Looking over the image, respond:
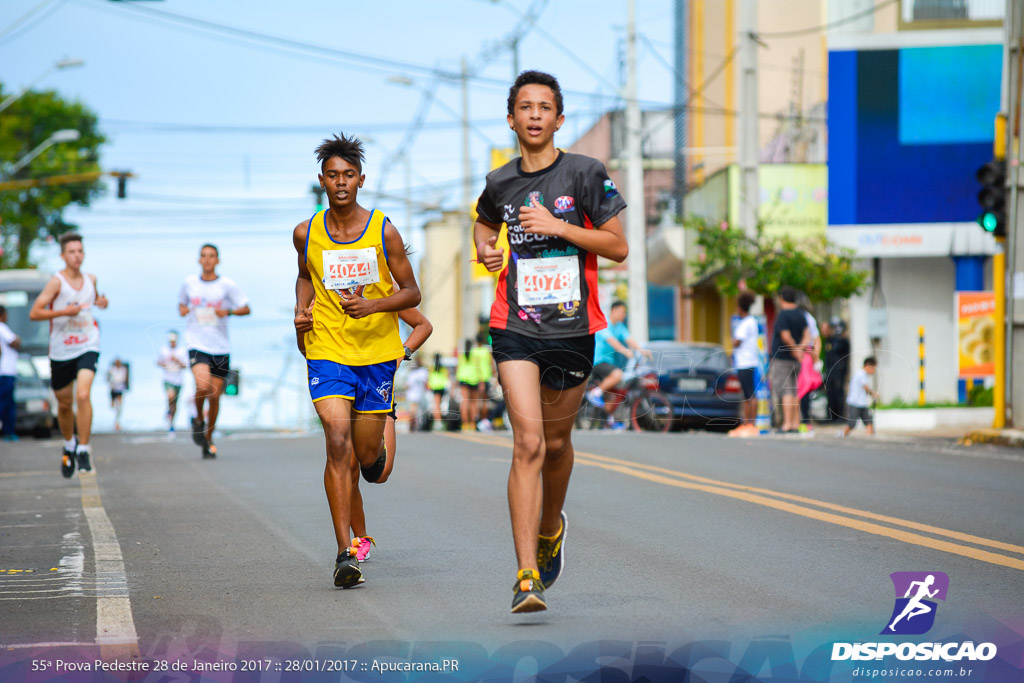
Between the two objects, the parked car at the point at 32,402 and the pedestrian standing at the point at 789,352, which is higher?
the pedestrian standing at the point at 789,352

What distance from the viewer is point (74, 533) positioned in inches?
368

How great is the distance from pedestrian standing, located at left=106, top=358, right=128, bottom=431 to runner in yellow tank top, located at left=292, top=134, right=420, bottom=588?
32044 mm

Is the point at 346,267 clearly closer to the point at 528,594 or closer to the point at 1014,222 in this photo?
the point at 528,594

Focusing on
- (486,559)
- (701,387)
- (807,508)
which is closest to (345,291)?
(486,559)

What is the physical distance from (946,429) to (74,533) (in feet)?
47.2

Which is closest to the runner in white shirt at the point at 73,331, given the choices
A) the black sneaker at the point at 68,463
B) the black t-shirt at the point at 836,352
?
the black sneaker at the point at 68,463

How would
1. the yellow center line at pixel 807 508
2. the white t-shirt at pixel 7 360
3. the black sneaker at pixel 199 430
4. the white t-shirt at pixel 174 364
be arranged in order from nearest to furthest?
1. the yellow center line at pixel 807 508
2. the white t-shirt at pixel 174 364
3. the black sneaker at pixel 199 430
4. the white t-shirt at pixel 7 360

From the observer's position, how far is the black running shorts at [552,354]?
6125mm

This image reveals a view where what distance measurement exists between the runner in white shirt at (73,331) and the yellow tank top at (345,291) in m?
5.74

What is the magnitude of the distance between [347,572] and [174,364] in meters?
10.1

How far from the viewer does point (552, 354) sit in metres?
6.14

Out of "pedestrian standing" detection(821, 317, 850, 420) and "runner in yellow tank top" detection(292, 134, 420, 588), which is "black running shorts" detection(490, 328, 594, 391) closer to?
"runner in yellow tank top" detection(292, 134, 420, 588)

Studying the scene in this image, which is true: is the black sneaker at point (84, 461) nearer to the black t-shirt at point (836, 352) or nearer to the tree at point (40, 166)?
the black t-shirt at point (836, 352)

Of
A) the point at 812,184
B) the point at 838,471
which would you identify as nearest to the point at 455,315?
the point at 812,184
